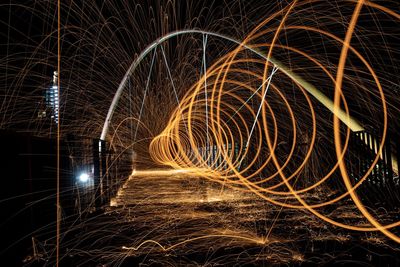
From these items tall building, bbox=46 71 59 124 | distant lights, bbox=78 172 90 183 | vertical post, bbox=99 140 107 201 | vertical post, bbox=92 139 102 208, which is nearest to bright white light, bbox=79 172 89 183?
distant lights, bbox=78 172 90 183

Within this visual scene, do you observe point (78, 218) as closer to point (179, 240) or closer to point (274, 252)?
point (179, 240)

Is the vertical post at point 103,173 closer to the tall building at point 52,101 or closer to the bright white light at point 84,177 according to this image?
the bright white light at point 84,177

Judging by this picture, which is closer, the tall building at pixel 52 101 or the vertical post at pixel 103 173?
the vertical post at pixel 103 173

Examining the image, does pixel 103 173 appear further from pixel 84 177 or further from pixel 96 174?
pixel 84 177

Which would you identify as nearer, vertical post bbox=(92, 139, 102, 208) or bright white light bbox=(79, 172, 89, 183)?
bright white light bbox=(79, 172, 89, 183)

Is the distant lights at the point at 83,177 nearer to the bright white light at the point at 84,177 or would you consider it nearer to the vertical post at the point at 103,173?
the bright white light at the point at 84,177

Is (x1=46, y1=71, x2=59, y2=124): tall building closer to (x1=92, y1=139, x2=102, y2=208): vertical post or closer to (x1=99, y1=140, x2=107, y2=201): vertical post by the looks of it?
(x1=99, y1=140, x2=107, y2=201): vertical post

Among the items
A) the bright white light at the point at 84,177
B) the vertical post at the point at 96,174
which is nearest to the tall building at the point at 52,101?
the vertical post at the point at 96,174

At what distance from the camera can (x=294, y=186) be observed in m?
10.2

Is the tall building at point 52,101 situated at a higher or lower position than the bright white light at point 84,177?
higher

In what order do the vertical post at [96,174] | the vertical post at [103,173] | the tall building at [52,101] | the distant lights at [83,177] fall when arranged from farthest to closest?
the tall building at [52,101]
the vertical post at [103,173]
the vertical post at [96,174]
the distant lights at [83,177]

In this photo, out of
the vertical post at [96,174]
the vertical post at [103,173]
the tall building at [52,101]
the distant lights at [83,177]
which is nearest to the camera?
the distant lights at [83,177]

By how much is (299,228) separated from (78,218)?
366 cm

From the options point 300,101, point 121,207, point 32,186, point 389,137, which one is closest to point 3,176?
point 32,186
